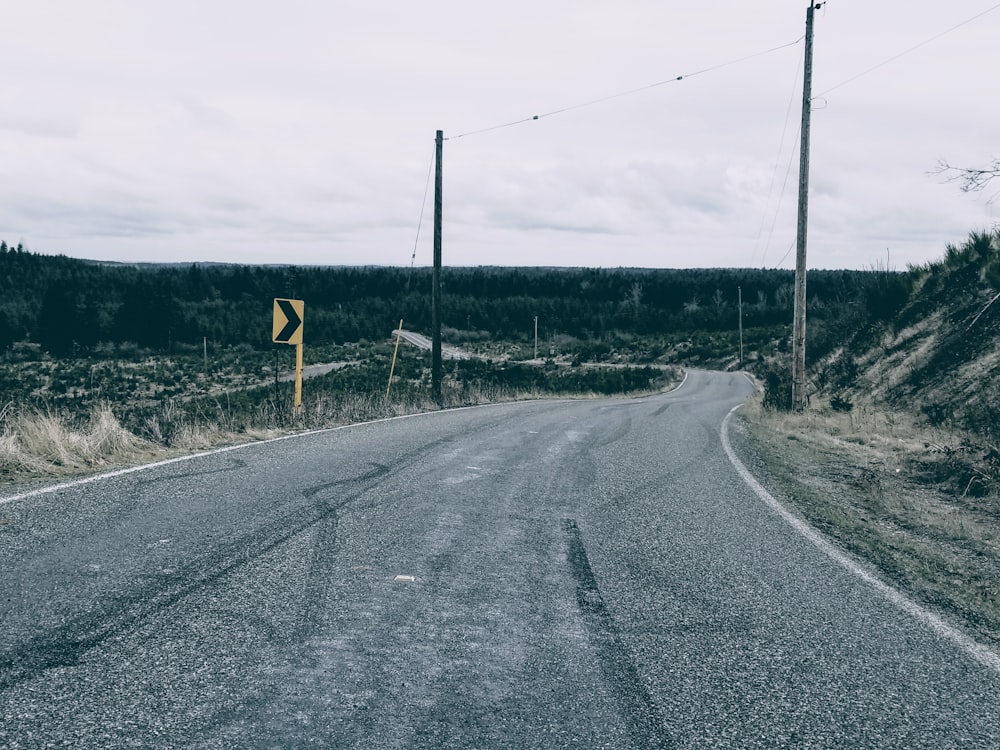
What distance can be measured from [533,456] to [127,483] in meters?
4.76

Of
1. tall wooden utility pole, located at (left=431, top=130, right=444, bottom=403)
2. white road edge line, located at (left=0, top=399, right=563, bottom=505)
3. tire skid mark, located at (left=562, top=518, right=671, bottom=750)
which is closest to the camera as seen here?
tire skid mark, located at (left=562, top=518, right=671, bottom=750)

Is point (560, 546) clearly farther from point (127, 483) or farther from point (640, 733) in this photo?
point (127, 483)

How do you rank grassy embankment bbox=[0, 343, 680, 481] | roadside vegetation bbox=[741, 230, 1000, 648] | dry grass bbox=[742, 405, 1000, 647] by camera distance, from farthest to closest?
grassy embankment bbox=[0, 343, 680, 481] → roadside vegetation bbox=[741, 230, 1000, 648] → dry grass bbox=[742, 405, 1000, 647]

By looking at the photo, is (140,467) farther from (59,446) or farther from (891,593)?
(891,593)

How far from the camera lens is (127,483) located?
7340 mm

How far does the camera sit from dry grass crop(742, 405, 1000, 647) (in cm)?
494

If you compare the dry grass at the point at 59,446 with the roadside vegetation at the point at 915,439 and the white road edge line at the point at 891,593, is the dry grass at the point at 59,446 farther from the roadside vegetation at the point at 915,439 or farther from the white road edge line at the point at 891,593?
the roadside vegetation at the point at 915,439

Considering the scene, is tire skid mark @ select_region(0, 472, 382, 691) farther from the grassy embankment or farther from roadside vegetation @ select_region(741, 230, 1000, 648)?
roadside vegetation @ select_region(741, 230, 1000, 648)

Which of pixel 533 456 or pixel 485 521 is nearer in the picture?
pixel 485 521

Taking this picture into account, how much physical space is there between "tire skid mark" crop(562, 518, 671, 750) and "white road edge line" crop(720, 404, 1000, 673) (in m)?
1.67

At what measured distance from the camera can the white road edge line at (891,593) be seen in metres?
3.82

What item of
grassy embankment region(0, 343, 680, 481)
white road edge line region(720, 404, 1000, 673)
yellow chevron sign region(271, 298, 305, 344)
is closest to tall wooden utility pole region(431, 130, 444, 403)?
grassy embankment region(0, 343, 680, 481)

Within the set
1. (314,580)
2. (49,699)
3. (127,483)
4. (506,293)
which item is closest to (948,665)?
(314,580)

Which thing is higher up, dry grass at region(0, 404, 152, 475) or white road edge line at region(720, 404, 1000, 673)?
dry grass at region(0, 404, 152, 475)
